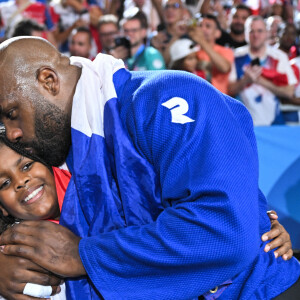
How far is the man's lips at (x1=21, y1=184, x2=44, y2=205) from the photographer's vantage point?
73.0 inches

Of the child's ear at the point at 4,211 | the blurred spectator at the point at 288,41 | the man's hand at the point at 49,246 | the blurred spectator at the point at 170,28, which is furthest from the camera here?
the blurred spectator at the point at 288,41

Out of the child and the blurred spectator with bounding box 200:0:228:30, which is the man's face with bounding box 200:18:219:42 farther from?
the child

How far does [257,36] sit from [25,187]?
145 inches

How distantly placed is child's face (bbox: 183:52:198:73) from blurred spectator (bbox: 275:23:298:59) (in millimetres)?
1362

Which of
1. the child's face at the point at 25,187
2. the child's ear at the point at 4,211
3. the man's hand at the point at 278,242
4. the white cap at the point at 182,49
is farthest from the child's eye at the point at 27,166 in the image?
the white cap at the point at 182,49

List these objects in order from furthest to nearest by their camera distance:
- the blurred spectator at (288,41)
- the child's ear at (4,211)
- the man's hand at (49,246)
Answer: the blurred spectator at (288,41) → the child's ear at (4,211) → the man's hand at (49,246)

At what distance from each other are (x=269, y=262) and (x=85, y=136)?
30.6 inches

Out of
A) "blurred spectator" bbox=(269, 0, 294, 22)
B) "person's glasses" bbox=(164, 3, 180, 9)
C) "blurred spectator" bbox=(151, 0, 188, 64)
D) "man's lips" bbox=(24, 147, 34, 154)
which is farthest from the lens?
"blurred spectator" bbox=(269, 0, 294, 22)

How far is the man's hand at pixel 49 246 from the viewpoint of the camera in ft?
5.08

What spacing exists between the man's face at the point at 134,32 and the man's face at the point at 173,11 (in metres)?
0.54

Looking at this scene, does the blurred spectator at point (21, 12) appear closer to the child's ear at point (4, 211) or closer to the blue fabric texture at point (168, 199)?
the child's ear at point (4, 211)

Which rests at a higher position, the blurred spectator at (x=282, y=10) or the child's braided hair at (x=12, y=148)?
the child's braided hair at (x=12, y=148)

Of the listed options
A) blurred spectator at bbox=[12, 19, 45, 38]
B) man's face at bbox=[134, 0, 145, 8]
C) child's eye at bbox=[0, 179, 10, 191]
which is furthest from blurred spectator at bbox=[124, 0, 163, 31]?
child's eye at bbox=[0, 179, 10, 191]

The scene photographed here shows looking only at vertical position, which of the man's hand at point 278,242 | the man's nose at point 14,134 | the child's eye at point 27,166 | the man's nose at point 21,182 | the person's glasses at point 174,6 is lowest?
the person's glasses at point 174,6
